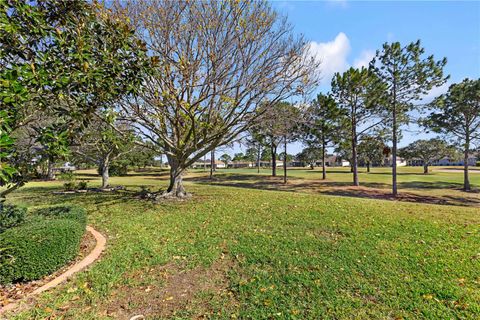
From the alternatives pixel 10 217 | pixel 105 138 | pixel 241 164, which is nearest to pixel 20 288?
pixel 10 217

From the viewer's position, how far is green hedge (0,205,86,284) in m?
3.39

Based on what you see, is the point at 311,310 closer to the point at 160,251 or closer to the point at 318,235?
the point at 318,235

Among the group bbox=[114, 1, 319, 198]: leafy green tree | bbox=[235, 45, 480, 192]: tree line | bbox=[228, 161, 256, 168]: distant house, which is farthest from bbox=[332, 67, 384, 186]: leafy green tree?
bbox=[228, 161, 256, 168]: distant house

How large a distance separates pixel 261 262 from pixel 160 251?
6.79 ft

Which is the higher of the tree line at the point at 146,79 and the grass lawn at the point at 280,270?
the tree line at the point at 146,79

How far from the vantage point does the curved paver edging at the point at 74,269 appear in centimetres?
309

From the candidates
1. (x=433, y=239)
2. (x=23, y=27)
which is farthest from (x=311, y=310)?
(x=23, y=27)

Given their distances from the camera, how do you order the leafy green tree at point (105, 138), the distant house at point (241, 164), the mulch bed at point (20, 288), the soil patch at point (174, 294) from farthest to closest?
the distant house at point (241, 164) < the leafy green tree at point (105, 138) < the mulch bed at point (20, 288) < the soil patch at point (174, 294)

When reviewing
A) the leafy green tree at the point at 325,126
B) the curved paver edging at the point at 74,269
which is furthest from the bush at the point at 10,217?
the leafy green tree at the point at 325,126

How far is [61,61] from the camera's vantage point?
10.7 feet

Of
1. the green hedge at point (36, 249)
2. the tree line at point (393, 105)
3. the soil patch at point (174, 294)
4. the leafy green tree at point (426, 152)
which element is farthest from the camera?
the leafy green tree at point (426, 152)

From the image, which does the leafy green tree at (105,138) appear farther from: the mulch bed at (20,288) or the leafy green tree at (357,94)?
the leafy green tree at (357,94)

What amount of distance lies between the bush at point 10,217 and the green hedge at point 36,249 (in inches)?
30.5

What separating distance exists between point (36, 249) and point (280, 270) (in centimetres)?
382
